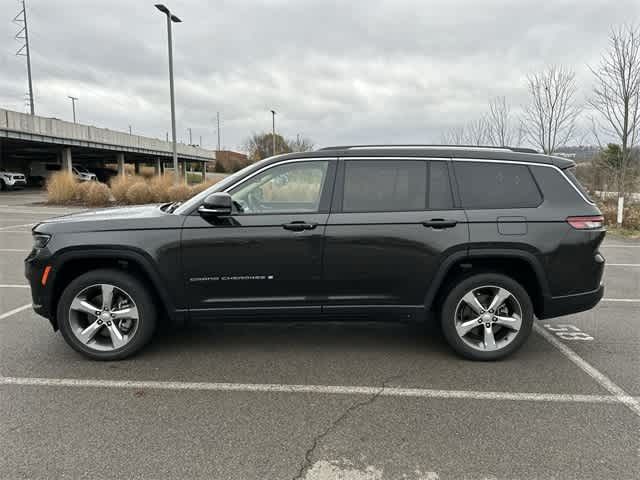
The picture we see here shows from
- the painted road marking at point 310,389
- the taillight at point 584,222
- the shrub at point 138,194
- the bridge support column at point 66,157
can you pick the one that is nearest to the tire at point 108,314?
the painted road marking at point 310,389

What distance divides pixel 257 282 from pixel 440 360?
1800 mm

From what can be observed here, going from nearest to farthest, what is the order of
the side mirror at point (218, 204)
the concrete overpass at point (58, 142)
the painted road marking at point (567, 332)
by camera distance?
the side mirror at point (218, 204) → the painted road marking at point (567, 332) → the concrete overpass at point (58, 142)

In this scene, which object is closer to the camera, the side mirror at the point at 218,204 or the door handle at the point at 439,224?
the side mirror at the point at 218,204

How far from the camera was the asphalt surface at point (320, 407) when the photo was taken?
2529mm

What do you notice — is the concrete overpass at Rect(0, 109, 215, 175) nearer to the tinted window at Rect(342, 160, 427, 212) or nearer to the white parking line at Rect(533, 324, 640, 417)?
the tinted window at Rect(342, 160, 427, 212)

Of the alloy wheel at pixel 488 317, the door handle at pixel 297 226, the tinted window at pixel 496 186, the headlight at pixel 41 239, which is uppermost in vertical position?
the tinted window at pixel 496 186

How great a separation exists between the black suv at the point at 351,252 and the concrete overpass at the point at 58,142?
32318 millimetres

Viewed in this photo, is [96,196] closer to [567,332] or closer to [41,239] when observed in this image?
[41,239]

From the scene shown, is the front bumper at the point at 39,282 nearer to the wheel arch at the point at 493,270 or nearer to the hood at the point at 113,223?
the hood at the point at 113,223

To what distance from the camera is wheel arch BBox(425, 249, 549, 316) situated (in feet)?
12.4

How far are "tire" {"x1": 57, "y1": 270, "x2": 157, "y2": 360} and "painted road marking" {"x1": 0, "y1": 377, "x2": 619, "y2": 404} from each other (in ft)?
1.27

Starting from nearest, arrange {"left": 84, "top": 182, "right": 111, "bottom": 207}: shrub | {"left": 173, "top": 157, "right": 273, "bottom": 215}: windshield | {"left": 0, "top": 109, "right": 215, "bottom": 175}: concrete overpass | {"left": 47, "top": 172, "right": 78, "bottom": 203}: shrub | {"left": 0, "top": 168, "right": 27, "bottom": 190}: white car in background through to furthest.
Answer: {"left": 173, "top": 157, "right": 273, "bottom": 215}: windshield → {"left": 84, "top": 182, "right": 111, "bottom": 207}: shrub → {"left": 47, "top": 172, "right": 78, "bottom": 203}: shrub → {"left": 0, "top": 109, "right": 215, "bottom": 175}: concrete overpass → {"left": 0, "top": 168, "right": 27, "bottom": 190}: white car in background

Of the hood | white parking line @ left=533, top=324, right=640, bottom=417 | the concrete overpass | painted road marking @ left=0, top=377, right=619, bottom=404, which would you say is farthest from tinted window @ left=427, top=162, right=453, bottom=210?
the concrete overpass

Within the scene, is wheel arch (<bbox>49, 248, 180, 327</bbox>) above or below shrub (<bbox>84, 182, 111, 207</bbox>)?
below
